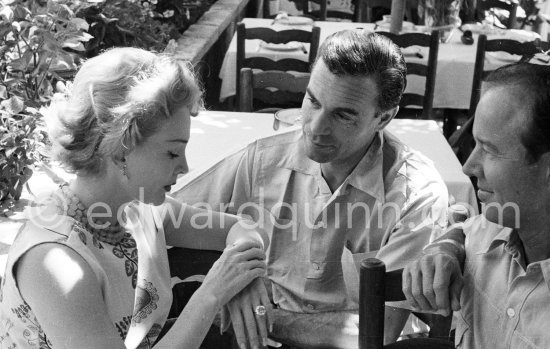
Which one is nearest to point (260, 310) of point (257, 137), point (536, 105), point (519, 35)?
point (536, 105)

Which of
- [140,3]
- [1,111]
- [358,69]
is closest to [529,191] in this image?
[358,69]

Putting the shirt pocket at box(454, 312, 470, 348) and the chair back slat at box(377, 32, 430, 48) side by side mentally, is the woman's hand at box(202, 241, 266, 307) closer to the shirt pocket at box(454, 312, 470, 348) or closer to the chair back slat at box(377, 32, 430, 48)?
the shirt pocket at box(454, 312, 470, 348)

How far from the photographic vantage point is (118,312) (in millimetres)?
1746

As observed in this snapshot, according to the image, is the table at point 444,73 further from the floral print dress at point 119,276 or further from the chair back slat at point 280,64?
the floral print dress at point 119,276

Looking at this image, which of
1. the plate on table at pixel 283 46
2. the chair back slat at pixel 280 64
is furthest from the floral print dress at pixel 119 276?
the plate on table at pixel 283 46

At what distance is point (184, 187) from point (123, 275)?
0.57m

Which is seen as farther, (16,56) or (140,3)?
(140,3)

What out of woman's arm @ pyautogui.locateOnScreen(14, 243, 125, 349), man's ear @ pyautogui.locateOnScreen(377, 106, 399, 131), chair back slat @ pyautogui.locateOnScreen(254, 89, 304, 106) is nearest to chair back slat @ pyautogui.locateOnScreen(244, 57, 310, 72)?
chair back slat @ pyautogui.locateOnScreen(254, 89, 304, 106)

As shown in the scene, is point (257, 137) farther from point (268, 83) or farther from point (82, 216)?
point (82, 216)

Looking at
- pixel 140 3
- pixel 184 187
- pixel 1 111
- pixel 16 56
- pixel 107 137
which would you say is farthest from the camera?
pixel 140 3

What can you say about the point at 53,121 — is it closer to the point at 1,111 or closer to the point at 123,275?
the point at 123,275

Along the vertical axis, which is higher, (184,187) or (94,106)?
(94,106)

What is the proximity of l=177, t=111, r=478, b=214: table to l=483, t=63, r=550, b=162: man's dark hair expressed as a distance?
138 centimetres

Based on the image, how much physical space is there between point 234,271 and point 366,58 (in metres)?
0.75
